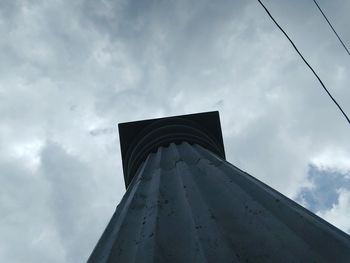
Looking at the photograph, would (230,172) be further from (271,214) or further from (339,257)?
(339,257)

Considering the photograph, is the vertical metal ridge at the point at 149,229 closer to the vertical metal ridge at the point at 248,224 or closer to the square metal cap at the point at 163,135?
the vertical metal ridge at the point at 248,224

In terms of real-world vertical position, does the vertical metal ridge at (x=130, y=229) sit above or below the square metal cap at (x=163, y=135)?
below

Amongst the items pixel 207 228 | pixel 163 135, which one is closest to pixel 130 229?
pixel 207 228

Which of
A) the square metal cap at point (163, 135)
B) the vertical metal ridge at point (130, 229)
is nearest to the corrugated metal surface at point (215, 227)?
the vertical metal ridge at point (130, 229)

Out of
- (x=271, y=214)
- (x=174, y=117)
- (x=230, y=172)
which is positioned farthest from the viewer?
(x=174, y=117)

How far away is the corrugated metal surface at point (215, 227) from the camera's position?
15.9 ft

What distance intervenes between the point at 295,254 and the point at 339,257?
554 millimetres

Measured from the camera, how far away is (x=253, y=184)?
7.52 metres

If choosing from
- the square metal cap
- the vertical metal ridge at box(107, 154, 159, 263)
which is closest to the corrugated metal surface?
the vertical metal ridge at box(107, 154, 159, 263)

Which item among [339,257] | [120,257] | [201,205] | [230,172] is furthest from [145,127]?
[339,257]

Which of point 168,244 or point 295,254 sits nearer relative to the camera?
point 295,254

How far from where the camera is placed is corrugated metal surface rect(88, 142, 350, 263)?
4.85m

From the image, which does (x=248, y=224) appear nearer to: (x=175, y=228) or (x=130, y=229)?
(x=175, y=228)

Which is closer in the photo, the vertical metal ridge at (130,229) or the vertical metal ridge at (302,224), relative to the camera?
the vertical metal ridge at (302,224)
